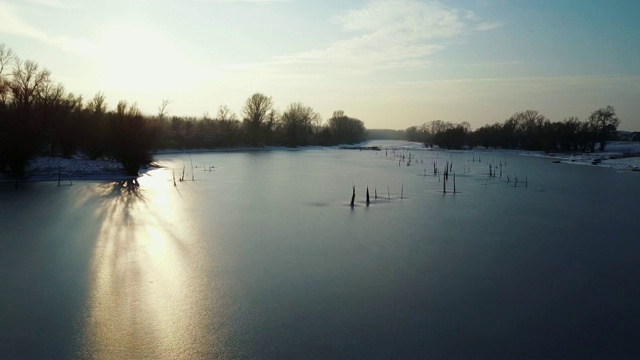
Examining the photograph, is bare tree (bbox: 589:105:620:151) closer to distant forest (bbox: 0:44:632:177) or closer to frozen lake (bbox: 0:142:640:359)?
distant forest (bbox: 0:44:632:177)

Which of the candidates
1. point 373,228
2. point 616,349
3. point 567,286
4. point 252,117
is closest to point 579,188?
point 373,228

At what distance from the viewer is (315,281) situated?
22.1 feet

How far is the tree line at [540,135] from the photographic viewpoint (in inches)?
2221

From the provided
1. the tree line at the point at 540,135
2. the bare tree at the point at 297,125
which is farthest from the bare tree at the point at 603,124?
the bare tree at the point at 297,125

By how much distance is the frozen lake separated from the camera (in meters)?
4.70

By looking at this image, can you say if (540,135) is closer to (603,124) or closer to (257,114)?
(603,124)

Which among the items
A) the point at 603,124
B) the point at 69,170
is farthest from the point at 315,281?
the point at 603,124

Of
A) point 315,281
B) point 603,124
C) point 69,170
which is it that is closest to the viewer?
point 315,281

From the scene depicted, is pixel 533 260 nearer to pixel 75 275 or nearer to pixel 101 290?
pixel 101 290

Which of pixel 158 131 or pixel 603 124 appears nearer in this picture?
pixel 158 131

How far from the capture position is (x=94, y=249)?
852cm

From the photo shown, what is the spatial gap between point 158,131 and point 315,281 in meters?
26.8

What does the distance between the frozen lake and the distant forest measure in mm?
9238

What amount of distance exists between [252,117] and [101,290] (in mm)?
69431
